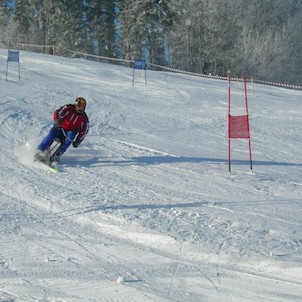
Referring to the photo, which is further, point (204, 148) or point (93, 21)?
point (93, 21)

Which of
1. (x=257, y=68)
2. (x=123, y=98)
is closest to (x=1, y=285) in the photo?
(x=123, y=98)

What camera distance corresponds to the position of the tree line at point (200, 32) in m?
44.2

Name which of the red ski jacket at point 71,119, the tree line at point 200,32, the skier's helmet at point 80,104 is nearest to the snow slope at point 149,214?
the red ski jacket at point 71,119

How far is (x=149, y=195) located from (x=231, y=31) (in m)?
41.6

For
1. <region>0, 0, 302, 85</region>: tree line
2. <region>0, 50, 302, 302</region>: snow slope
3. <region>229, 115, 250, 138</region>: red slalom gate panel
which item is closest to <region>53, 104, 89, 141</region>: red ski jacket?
<region>0, 50, 302, 302</region>: snow slope

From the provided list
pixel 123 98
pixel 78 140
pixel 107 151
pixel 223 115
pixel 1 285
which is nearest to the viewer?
pixel 1 285

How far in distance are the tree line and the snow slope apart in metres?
30.5

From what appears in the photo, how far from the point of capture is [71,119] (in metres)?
9.73

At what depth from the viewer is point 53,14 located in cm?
5216

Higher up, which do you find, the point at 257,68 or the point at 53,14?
the point at 53,14

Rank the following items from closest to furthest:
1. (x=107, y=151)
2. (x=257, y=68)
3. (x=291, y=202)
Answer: (x=291, y=202), (x=107, y=151), (x=257, y=68)

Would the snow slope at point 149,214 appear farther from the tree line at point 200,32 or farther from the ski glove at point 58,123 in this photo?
the tree line at point 200,32

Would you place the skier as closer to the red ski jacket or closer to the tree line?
the red ski jacket

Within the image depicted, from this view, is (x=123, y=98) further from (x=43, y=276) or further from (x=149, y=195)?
(x=43, y=276)
